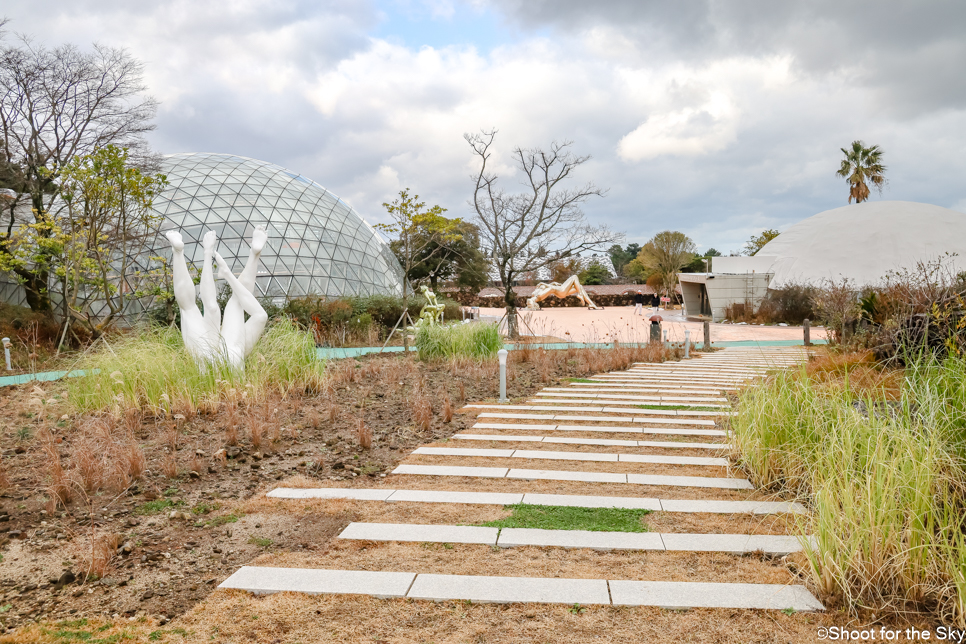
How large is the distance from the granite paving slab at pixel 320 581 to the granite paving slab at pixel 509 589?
4.3 inches

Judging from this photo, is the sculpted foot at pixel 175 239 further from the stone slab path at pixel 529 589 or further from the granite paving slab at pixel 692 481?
the granite paving slab at pixel 692 481

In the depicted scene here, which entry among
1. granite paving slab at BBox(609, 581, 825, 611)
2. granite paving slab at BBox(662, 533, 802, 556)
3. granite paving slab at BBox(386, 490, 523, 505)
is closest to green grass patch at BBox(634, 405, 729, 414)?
granite paving slab at BBox(386, 490, 523, 505)

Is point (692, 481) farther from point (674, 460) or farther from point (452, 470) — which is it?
point (452, 470)

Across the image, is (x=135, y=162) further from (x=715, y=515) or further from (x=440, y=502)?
(x=715, y=515)

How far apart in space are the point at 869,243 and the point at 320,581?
40796mm

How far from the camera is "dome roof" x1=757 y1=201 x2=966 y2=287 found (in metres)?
34.2

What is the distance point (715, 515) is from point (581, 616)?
1.80 meters

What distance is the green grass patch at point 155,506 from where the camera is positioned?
427cm

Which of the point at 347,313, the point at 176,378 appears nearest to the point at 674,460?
the point at 176,378

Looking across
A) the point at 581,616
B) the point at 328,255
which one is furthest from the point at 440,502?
the point at 328,255

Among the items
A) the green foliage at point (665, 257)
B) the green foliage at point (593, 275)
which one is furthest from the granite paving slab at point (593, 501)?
the green foliage at point (593, 275)

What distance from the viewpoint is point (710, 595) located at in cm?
294

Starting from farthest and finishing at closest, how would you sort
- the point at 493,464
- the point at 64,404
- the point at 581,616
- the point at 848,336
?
the point at 848,336 < the point at 64,404 < the point at 493,464 < the point at 581,616

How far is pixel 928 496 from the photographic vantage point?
3.10 metres
